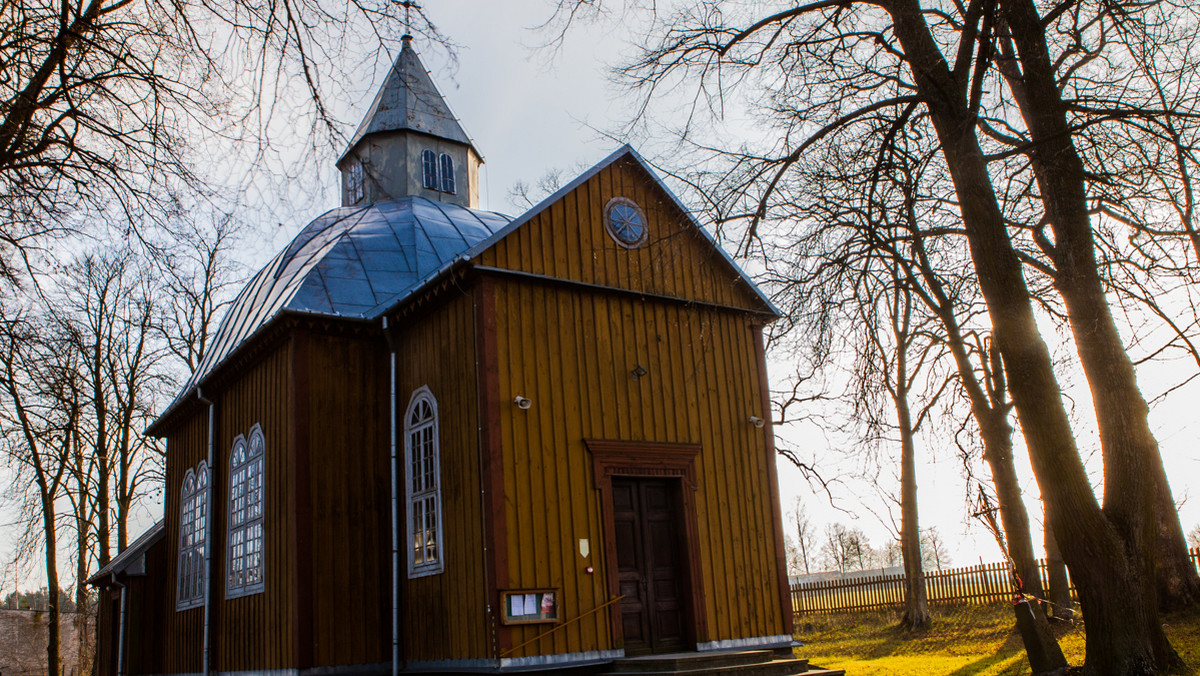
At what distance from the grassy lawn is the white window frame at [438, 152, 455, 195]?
40.8ft

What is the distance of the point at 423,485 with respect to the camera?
1312cm

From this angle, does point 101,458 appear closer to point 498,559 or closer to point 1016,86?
point 498,559

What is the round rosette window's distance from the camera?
13.7 metres

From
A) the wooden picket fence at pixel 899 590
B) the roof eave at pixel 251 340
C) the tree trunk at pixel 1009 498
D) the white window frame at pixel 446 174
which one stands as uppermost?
the white window frame at pixel 446 174

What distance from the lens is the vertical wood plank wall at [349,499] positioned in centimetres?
1315

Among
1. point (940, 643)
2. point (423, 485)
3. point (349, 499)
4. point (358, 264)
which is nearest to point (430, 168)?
point (358, 264)

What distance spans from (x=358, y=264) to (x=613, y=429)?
19.0 feet

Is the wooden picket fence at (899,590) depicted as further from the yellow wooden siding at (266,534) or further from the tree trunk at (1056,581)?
the yellow wooden siding at (266,534)

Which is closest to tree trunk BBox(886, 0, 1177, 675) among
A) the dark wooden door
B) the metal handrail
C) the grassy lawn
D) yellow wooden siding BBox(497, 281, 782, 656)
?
the grassy lawn

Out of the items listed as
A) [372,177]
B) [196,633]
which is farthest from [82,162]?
[196,633]

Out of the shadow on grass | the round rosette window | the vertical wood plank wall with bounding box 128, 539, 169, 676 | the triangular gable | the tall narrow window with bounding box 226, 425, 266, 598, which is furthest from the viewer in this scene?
the vertical wood plank wall with bounding box 128, 539, 169, 676

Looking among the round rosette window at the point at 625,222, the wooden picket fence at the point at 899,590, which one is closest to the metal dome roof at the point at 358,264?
the round rosette window at the point at 625,222

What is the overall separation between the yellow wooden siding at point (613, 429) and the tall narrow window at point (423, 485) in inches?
63.5

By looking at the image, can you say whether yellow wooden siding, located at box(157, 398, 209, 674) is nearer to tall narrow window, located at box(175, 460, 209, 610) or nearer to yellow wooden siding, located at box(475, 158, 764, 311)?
tall narrow window, located at box(175, 460, 209, 610)
